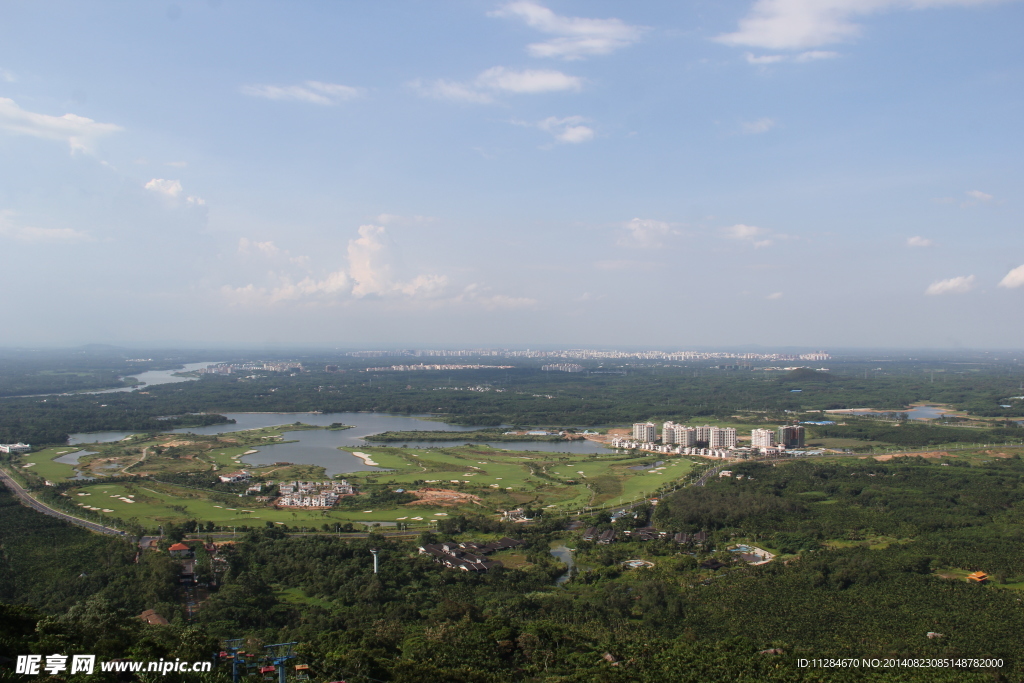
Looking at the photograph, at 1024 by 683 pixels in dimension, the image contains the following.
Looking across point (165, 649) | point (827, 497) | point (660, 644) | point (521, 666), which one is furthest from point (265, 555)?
point (827, 497)

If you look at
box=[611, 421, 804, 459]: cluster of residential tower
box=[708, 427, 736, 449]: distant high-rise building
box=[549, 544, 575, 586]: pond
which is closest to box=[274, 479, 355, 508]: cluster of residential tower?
box=[549, 544, 575, 586]: pond

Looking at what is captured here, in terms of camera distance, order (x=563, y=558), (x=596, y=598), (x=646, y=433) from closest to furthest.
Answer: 1. (x=596, y=598)
2. (x=563, y=558)
3. (x=646, y=433)

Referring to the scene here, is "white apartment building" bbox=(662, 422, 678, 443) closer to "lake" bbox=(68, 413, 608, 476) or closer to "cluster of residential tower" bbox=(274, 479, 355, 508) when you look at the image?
"lake" bbox=(68, 413, 608, 476)

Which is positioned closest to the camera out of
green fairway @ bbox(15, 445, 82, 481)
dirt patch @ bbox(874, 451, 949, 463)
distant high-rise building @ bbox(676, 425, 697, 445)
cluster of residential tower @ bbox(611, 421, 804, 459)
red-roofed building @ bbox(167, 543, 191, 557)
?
red-roofed building @ bbox(167, 543, 191, 557)

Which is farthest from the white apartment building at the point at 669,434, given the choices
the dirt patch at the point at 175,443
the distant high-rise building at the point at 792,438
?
the dirt patch at the point at 175,443

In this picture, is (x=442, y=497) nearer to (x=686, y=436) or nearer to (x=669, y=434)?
(x=686, y=436)

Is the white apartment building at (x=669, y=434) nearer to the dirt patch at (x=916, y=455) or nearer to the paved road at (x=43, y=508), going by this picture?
the dirt patch at (x=916, y=455)

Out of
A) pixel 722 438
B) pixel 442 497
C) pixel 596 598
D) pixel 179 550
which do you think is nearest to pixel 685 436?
pixel 722 438
